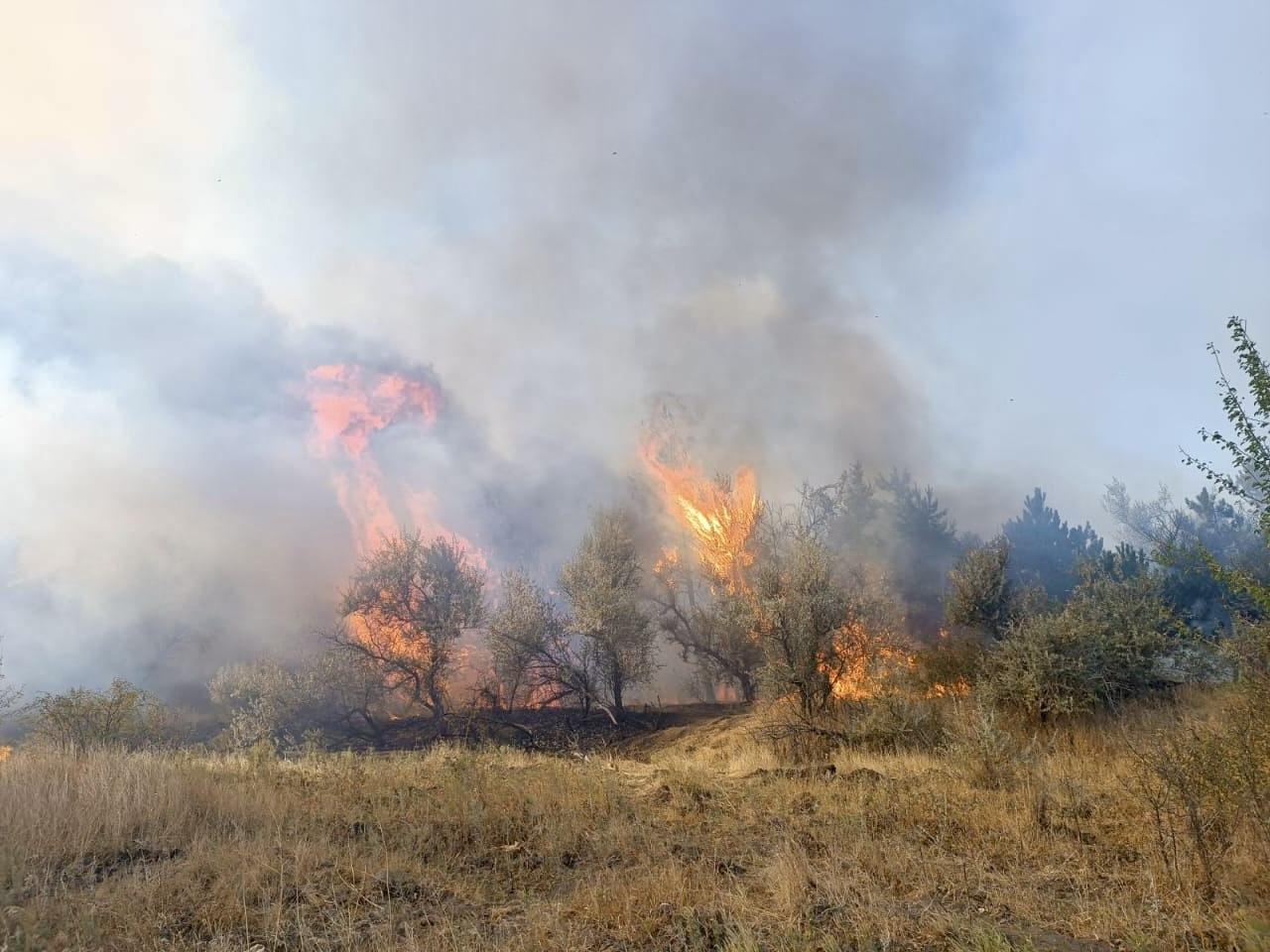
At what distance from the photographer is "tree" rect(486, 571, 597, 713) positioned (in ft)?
107

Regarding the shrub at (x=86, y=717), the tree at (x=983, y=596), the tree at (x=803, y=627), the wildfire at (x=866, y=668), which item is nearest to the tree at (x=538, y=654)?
the tree at (x=803, y=627)

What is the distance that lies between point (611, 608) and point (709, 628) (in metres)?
8.48

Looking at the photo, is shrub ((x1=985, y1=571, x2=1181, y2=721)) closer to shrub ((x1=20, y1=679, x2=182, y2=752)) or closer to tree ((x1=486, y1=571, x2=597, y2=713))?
tree ((x1=486, y1=571, x2=597, y2=713))

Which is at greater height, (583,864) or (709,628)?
(709,628)

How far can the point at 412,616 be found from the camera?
33.9 metres

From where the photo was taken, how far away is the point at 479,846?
10.5 meters

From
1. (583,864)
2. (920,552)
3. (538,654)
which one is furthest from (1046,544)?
(583,864)

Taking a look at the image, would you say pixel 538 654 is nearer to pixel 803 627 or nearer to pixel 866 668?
pixel 803 627

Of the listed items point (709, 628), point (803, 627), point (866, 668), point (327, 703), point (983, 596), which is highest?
point (983, 596)

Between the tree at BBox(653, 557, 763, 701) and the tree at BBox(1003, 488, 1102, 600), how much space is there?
20075 millimetres

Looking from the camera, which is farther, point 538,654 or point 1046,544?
point 1046,544

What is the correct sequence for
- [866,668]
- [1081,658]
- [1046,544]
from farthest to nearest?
[1046,544]
[866,668]
[1081,658]

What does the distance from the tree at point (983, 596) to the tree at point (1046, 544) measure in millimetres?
16609

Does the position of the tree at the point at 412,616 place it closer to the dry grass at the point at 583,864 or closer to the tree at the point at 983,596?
the dry grass at the point at 583,864
